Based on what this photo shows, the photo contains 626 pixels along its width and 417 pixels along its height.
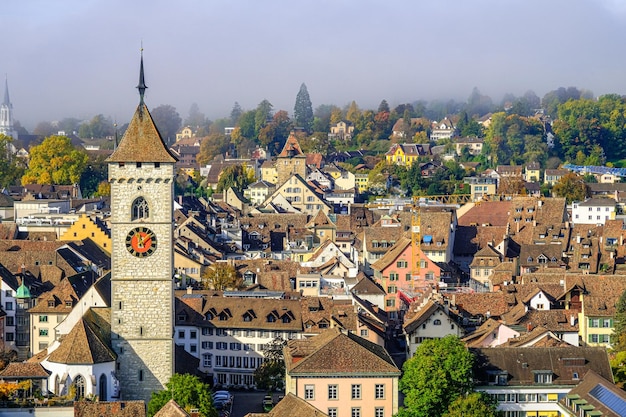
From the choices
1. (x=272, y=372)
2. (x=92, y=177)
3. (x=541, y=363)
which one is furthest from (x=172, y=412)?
(x=92, y=177)

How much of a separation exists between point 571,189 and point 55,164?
181 ft

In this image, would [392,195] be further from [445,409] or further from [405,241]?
[445,409]

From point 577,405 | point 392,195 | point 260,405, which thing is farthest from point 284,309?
point 392,195

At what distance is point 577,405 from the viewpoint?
203 ft

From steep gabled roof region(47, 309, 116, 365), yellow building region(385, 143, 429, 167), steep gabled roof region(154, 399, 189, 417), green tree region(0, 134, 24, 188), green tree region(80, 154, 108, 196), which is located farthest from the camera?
yellow building region(385, 143, 429, 167)

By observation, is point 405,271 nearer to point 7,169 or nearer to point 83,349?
point 83,349

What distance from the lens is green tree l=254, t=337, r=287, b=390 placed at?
7550cm

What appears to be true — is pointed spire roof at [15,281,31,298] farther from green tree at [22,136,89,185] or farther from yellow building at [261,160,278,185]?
yellow building at [261,160,278,185]

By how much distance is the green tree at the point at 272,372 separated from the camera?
75.5m

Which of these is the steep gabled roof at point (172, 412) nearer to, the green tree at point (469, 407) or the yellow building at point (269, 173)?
the green tree at point (469, 407)

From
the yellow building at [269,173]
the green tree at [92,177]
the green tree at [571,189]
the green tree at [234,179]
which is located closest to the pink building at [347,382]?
the green tree at [571,189]

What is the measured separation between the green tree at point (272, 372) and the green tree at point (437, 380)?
40.6 ft

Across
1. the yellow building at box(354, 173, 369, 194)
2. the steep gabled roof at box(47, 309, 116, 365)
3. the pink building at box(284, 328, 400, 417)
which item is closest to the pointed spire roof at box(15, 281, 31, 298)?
the steep gabled roof at box(47, 309, 116, 365)

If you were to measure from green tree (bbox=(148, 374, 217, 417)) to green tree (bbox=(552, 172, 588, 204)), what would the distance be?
322 feet
